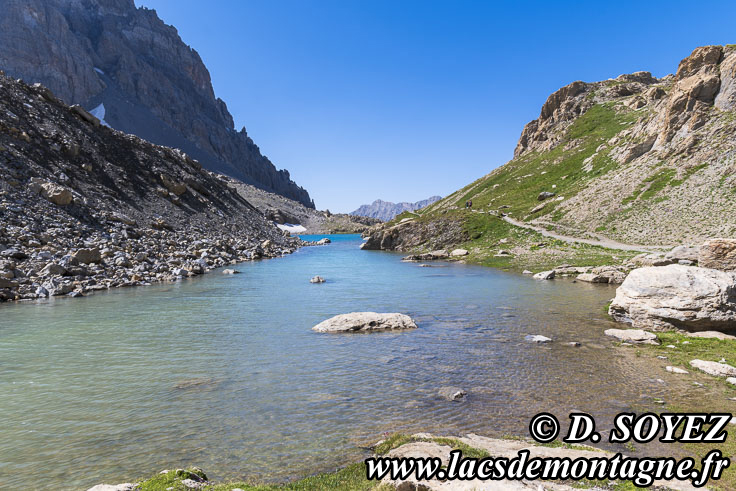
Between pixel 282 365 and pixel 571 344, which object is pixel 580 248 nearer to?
pixel 571 344

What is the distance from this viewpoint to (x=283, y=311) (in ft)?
92.6

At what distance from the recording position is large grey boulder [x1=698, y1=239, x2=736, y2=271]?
79.1ft

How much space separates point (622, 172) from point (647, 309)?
77633 millimetres

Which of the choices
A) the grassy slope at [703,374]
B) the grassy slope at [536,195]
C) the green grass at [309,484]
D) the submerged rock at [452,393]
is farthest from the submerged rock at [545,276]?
the green grass at [309,484]

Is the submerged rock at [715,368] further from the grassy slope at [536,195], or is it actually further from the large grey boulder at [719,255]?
the grassy slope at [536,195]

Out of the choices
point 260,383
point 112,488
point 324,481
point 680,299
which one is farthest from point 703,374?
point 112,488

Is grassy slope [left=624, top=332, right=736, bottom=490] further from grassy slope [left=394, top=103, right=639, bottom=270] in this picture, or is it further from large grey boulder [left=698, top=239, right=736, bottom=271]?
grassy slope [left=394, top=103, right=639, bottom=270]

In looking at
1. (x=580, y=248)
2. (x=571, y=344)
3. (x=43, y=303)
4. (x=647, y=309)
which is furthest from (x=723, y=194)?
(x=43, y=303)

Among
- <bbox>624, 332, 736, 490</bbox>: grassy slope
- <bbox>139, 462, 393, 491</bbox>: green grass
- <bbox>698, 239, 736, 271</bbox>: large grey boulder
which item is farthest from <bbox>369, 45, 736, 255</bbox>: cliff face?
<bbox>139, 462, 393, 491</bbox>: green grass

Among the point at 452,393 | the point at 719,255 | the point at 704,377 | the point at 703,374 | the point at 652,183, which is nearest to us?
the point at 452,393

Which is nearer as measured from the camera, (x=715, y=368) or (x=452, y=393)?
(x=452, y=393)

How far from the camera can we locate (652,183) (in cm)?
7062

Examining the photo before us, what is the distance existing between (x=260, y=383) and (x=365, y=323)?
9369mm

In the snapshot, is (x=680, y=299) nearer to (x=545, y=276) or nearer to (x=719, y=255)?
(x=719, y=255)
